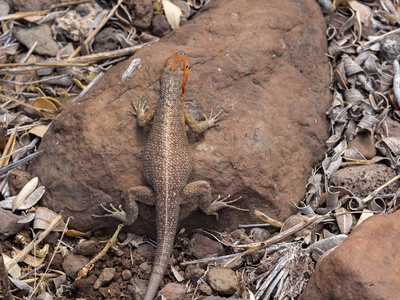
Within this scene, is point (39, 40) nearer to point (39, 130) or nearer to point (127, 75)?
point (39, 130)

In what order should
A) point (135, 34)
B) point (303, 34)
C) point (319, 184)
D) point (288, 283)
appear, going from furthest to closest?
point (135, 34)
point (303, 34)
point (319, 184)
point (288, 283)

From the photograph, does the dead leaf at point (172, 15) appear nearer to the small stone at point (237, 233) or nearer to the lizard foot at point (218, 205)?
the lizard foot at point (218, 205)

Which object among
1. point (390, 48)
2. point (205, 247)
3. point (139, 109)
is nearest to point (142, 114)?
point (139, 109)

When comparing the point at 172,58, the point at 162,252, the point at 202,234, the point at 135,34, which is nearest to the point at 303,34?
the point at 172,58

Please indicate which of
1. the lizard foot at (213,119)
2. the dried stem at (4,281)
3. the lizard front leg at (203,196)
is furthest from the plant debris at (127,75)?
the lizard foot at (213,119)

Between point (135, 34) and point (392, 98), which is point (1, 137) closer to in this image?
point (135, 34)
